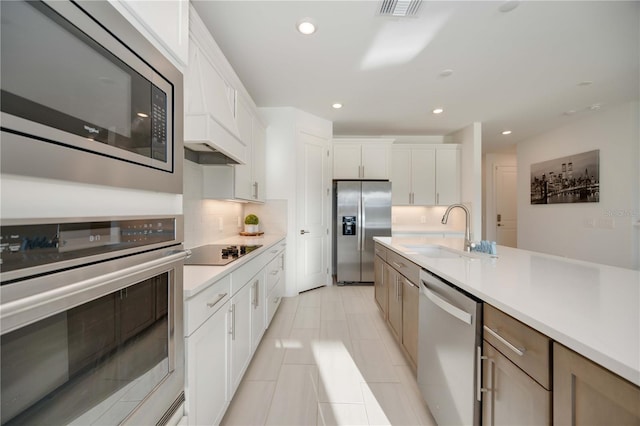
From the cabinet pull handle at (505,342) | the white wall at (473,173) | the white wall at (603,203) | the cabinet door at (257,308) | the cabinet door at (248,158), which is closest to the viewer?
the cabinet pull handle at (505,342)

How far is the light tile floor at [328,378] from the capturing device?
1.45 m

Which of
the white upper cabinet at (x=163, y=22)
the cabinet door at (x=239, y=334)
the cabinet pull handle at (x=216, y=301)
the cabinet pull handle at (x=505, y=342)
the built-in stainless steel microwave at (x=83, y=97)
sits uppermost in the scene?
the white upper cabinet at (x=163, y=22)

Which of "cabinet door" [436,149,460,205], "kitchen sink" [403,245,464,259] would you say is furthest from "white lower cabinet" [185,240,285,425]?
"cabinet door" [436,149,460,205]

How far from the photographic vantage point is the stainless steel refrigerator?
4.11 meters

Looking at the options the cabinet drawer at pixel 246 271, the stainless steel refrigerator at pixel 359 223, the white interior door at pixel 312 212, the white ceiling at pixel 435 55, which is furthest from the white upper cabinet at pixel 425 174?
the cabinet drawer at pixel 246 271

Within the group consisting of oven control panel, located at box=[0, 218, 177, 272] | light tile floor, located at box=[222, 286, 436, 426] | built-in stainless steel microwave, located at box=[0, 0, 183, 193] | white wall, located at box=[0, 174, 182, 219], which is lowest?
Answer: light tile floor, located at box=[222, 286, 436, 426]

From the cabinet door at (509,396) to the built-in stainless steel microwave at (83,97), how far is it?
1254mm

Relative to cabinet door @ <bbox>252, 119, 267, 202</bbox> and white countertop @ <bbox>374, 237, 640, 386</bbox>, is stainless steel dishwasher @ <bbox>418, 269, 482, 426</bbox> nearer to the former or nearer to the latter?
white countertop @ <bbox>374, 237, 640, 386</bbox>

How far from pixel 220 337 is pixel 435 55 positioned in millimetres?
2897

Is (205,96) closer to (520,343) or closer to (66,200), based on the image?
(66,200)

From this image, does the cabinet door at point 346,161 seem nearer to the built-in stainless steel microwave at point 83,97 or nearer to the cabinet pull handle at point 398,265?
the cabinet pull handle at point 398,265

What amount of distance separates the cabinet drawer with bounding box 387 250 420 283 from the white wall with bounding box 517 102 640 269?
3.70 metres

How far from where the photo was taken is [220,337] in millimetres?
1265

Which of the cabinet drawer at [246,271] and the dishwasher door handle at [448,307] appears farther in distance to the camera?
the cabinet drawer at [246,271]
